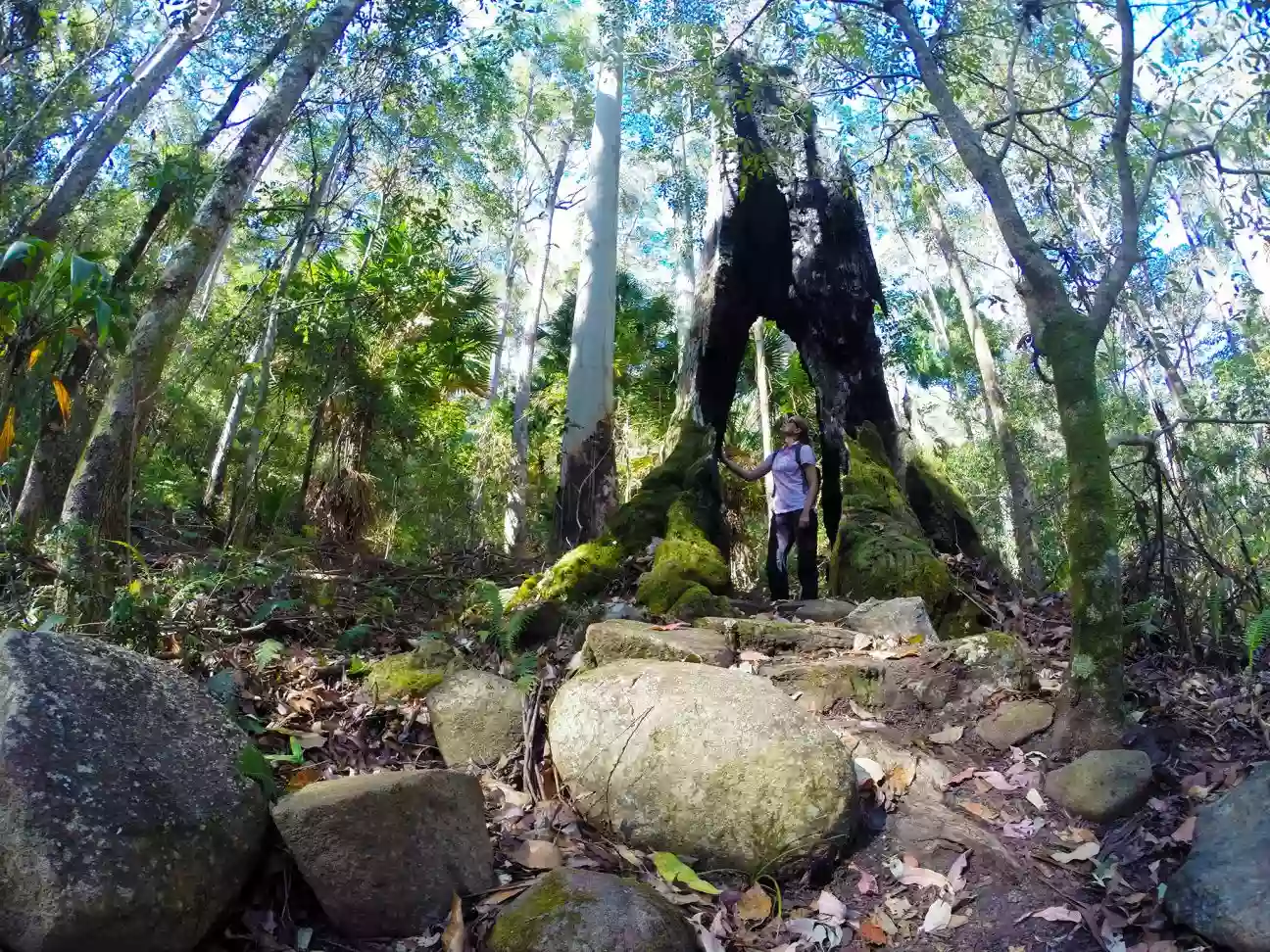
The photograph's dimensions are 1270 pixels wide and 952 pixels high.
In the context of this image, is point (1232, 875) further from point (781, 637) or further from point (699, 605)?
point (699, 605)

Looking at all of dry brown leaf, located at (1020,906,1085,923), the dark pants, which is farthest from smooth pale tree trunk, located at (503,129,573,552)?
dry brown leaf, located at (1020,906,1085,923)

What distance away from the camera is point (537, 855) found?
3510 mm

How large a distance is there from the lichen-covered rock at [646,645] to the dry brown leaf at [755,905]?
1526 millimetres

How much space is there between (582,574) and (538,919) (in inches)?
157

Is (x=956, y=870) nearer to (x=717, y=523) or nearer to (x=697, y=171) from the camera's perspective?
(x=717, y=523)

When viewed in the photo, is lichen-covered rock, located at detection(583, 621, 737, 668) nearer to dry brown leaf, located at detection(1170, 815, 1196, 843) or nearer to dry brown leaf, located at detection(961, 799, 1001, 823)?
dry brown leaf, located at detection(961, 799, 1001, 823)

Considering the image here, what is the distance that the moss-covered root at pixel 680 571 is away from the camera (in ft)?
20.9

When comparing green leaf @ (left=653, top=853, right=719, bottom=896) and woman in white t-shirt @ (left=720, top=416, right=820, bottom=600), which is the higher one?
woman in white t-shirt @ (left=720, top=416, right=820, bottom=600)

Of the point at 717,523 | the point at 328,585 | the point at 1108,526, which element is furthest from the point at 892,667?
the point at 328,585

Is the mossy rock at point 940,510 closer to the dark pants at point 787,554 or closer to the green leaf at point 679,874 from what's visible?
the dark pants at point 787,554

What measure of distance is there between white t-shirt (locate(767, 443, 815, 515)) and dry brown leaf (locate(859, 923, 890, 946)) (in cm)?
433

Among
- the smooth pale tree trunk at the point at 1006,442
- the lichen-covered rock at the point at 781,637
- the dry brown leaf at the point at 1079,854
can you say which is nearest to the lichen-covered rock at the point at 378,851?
the dry brown leaf at the point at 1079,854

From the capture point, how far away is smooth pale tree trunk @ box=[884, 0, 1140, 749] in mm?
3971

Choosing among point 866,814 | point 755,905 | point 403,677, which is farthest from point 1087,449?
point 403,677
